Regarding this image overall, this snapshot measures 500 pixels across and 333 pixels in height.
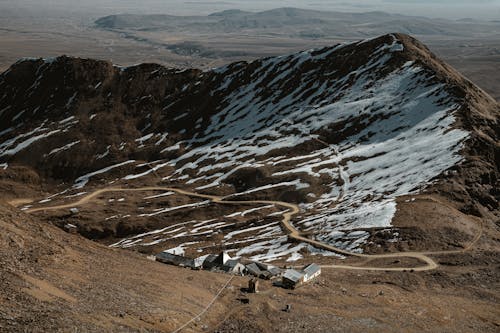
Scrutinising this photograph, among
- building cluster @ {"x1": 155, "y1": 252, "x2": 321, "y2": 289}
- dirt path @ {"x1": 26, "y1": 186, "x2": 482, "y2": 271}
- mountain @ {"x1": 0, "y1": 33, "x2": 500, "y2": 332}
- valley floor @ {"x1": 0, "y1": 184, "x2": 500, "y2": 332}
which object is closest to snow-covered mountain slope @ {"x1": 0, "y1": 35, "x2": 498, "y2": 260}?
mountain @ {"x1": 0, "y1": 33, "x2": 500, "y2": 332}

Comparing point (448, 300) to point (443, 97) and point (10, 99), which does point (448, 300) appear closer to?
point (443, 97)

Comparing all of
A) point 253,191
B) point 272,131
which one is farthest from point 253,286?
point 272,131

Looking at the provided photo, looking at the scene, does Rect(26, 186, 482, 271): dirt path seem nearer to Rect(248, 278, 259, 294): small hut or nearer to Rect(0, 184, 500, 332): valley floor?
Rect(0, 184, 500, 332): valley floor

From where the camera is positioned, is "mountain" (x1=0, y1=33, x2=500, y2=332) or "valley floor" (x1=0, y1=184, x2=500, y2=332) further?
"mountain" (x1=0, y1=33, x2=500, y2=332)

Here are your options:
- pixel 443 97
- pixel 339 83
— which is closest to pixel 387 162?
pixel 443 97

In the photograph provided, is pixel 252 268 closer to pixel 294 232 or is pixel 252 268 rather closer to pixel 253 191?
pixel 294 232

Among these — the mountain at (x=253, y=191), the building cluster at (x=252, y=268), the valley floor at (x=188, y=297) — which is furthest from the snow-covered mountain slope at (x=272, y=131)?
the valley floor at (x=188, y=297)
